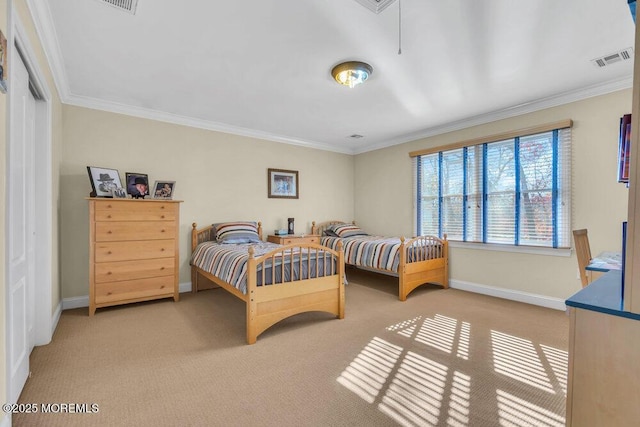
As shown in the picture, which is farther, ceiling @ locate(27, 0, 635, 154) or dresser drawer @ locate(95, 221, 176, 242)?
dresser drawer @ locate(95, 221, 176, 242)

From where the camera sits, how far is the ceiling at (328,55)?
6.28ft

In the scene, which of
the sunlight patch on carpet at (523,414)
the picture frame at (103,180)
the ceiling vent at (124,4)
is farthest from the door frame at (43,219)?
the sunlight patch on carpet at (523,414)

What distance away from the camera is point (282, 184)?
195 inches

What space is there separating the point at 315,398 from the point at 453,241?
129 inches

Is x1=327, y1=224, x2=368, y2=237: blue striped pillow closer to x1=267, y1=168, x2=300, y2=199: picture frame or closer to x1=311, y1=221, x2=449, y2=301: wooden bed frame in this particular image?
x1=267, y1=168, x2=300, y2=199: picture frame

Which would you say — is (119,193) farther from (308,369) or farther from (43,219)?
(308,369)

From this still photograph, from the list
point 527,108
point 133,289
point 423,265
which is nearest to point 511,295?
point 423,265

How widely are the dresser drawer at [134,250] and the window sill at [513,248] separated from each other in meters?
3.81

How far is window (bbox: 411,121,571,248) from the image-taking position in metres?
3.30

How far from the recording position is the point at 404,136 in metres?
4.86

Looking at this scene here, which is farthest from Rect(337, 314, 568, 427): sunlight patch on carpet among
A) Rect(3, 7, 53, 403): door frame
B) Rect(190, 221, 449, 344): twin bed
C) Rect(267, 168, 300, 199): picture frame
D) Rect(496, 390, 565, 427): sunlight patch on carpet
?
Rect(267, 168, 300, 199): picture frame

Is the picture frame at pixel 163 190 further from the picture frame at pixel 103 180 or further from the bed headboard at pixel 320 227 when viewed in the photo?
the bed headboard at pixel 320 227

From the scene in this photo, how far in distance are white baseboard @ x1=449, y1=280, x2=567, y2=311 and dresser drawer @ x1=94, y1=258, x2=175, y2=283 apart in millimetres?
3821

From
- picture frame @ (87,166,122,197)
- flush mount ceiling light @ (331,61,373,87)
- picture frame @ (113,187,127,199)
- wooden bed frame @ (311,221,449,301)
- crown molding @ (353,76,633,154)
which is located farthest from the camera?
wooden bed frame @ (311,221,449,301)
